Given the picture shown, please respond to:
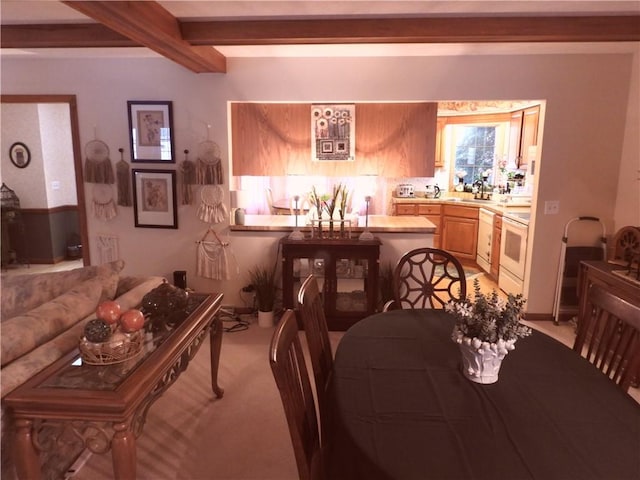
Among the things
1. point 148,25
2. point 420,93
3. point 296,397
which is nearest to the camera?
point 296,397

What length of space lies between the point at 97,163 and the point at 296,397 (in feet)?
12.3

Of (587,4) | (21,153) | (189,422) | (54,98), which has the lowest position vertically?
(189,422)

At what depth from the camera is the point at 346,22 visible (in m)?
2.95

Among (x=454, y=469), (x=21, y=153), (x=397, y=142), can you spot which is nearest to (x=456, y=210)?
(x=397, y=142)

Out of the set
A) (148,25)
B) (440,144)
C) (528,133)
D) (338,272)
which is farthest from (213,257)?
(440,144)

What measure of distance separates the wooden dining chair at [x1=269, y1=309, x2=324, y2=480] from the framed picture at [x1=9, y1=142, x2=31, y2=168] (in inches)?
243

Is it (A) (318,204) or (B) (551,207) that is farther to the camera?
(A) (318,204)

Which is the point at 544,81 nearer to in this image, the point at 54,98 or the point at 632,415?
the point at 632,415

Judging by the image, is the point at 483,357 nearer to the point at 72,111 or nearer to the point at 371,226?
the point at 371,226

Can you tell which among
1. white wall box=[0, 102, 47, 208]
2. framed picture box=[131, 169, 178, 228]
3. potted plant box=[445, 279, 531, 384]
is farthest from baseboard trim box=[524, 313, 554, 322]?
white wall box=[0, 102, 47, 208]

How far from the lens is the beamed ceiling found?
269 cm

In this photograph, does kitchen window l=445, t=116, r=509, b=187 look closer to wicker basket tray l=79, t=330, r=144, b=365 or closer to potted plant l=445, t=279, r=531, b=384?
potted plant l=445, t=279, r=531, b=384

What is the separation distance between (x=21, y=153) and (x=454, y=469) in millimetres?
6921

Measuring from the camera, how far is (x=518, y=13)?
2.83 m
